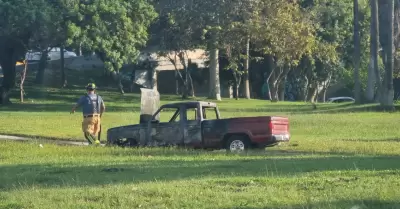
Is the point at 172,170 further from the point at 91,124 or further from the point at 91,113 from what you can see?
the point at 91,124

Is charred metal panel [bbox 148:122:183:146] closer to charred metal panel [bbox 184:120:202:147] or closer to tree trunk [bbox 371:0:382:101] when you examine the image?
charred metal panel [bbox 184:120:202:147]

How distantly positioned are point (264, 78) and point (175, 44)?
58.8ft

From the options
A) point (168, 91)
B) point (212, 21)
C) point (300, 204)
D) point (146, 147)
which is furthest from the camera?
point (168, 91)

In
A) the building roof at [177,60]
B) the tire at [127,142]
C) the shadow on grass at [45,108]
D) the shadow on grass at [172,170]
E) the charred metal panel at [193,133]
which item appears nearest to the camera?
the shadow on grass at [172,170]

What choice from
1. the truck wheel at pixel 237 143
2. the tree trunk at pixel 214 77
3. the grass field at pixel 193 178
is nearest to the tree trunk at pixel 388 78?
the tree trunk at pixel 214 77

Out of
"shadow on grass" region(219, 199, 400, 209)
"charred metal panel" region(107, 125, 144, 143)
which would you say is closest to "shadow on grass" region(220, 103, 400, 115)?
"charred metal panel" region(107, 125, 144, 143)

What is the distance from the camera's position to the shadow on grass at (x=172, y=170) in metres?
13.8

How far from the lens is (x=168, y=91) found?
71625 mm

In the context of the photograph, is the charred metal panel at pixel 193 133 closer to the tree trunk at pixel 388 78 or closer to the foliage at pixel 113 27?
the tree trunk at pixel 388 78

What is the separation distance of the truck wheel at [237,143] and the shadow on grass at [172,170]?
530 cm

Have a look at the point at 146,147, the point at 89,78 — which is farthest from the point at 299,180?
the point at 89,78

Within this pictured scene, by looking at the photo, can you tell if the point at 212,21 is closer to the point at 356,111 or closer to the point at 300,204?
the point at 356,111

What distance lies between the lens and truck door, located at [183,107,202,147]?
23516 millimetres

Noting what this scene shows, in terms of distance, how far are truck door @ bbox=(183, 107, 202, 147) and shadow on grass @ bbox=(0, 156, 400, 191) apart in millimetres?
5904
